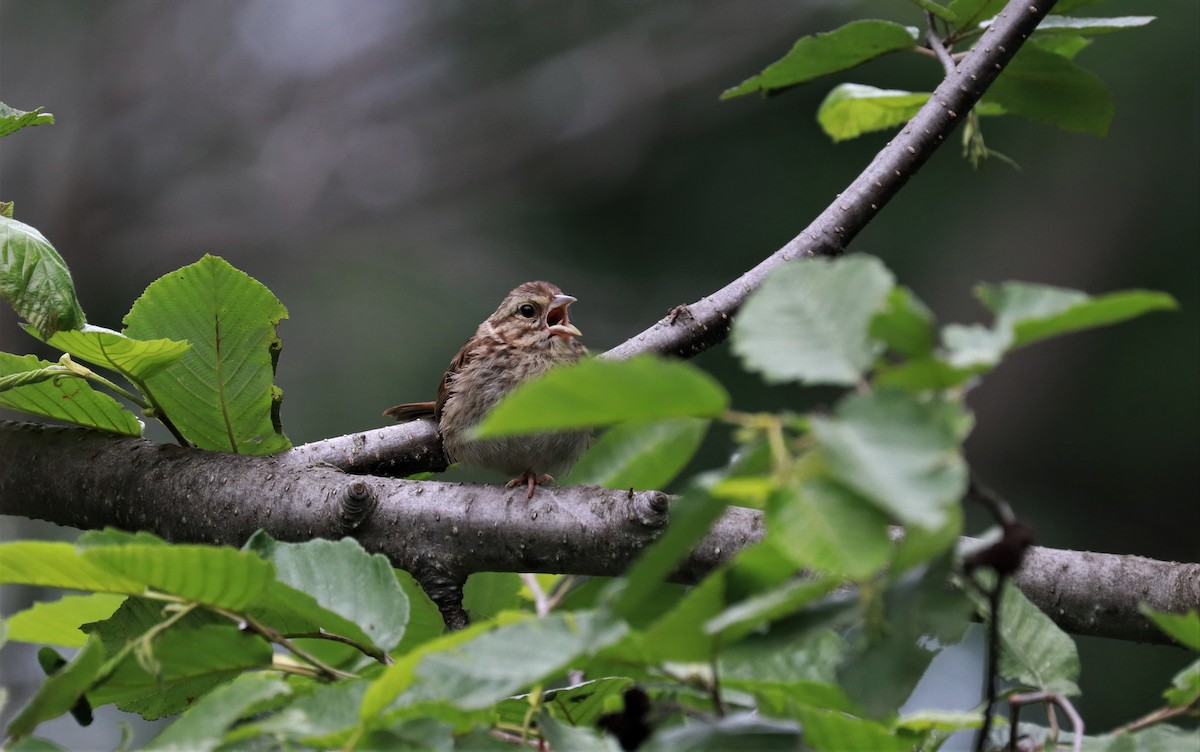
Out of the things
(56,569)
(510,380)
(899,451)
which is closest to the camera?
(899,451)

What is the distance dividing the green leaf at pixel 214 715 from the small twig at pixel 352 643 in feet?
0.74

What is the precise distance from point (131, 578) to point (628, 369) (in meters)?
0.61

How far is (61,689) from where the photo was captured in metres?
1.04

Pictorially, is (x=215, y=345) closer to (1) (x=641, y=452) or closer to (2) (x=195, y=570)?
(2) (x=195, y=570)

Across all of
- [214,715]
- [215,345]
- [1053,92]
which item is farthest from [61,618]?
[1053,92]

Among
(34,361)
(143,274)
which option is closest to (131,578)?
(34,361)

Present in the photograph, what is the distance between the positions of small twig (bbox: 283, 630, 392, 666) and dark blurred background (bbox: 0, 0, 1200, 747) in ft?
19.7

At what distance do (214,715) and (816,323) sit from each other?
1.95ft

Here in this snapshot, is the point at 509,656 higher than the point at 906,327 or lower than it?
lower

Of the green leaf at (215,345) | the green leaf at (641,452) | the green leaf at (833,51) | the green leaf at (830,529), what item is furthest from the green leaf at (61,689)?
the green leaf at (833,51)

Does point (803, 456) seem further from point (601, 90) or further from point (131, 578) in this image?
point (601, 90)

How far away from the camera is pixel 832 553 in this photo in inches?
29.5

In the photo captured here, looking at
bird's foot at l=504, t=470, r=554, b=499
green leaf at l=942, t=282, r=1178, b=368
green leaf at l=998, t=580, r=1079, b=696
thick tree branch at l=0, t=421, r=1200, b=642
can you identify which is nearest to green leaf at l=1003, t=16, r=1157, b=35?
thick tree branch at l=0, t=421, r=1200, b=642

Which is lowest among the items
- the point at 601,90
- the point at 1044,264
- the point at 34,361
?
the point at 1044,264
